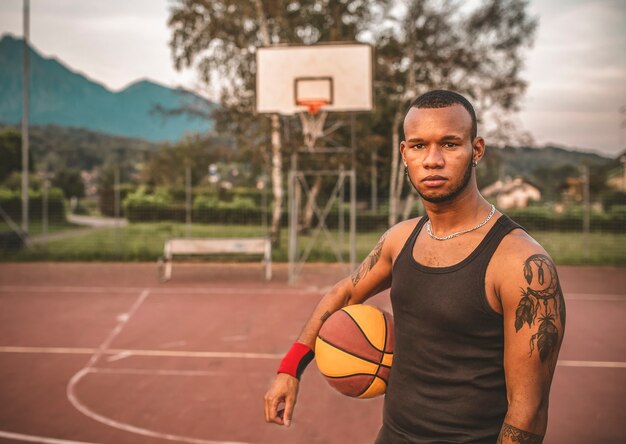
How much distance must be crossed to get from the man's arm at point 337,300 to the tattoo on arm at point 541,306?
62 centimetres

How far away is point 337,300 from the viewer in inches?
90.6

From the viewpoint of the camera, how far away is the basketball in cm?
225

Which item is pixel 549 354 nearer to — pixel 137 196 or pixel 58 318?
pixel 58 318

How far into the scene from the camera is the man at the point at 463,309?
159cm

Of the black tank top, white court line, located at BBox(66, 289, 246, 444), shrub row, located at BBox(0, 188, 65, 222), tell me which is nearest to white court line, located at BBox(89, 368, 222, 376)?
white court line, located at BBox(66, 289, 246, 444)

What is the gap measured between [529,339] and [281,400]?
3.05 feet

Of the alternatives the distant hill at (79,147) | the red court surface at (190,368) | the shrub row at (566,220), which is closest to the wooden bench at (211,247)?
the red court surface at (190,368)

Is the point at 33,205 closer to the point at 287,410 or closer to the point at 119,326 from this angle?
the point at 119,326

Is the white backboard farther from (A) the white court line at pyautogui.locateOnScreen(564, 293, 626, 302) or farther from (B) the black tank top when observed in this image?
(B) the black tank top

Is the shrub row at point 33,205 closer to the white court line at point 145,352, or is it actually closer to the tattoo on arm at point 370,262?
the white court line at point 145,352

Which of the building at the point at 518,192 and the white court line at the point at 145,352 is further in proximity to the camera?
the building at the point at 518,192

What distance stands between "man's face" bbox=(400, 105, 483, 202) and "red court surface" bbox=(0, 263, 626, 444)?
3010 mm

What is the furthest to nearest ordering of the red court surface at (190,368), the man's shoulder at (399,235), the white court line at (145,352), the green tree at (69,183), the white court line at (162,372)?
the green tree at (69,183) < the white court line at (145,352) < the white court line at (162,372) < the red court surface at (190,368) < the man's shoulder at (399,235)

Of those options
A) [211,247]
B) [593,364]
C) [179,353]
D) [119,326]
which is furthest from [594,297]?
[119,326]
